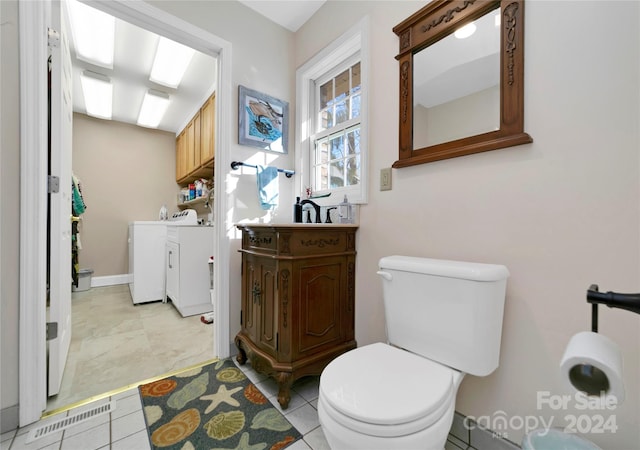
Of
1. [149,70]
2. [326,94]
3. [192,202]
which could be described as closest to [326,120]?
[326,94]

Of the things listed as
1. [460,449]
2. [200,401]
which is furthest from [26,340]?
[460,449]

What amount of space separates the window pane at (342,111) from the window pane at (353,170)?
→ 335 millimetres

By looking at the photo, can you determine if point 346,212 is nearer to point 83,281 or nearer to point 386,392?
point 386,392

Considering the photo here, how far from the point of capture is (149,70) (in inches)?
102

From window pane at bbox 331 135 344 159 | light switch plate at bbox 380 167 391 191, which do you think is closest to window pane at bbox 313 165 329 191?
window pane at bbox 331 135 344 159

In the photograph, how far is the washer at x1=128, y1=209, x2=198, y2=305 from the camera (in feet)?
9.60

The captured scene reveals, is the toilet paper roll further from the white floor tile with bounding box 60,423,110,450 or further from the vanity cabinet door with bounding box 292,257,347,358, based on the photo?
the white floor tile with bounding box 60,423,110,450

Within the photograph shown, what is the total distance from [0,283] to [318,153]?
6.25ft

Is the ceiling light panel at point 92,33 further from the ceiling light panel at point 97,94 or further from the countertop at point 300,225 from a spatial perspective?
the countertop at point 300,225

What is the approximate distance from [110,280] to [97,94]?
2.47 m

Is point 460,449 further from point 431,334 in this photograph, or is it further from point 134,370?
point 134,370

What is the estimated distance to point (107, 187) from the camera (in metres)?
3.80

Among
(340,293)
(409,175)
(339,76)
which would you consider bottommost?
(340,293)

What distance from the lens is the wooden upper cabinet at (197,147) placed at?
9.29 feet
